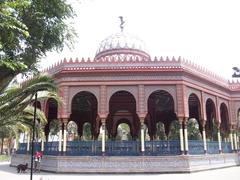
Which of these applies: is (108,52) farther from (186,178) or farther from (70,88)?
(186,178)

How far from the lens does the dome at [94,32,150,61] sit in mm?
21188

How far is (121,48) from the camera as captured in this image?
69.7 ft

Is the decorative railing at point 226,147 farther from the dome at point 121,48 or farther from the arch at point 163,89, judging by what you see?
the dome at point 121,48

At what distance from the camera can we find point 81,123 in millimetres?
24359

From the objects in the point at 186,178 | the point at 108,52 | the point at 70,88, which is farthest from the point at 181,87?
the point at 108,52

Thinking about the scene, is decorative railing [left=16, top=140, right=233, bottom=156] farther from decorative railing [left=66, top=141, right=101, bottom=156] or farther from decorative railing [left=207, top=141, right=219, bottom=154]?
decorative railing [left=207, top=141, right=219, bottom=154]

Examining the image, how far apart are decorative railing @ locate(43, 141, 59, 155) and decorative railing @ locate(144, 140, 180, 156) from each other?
4995mm

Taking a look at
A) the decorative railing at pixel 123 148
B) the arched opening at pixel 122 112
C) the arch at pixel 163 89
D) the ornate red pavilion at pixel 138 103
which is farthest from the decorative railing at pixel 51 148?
the arched opening at pixel 122 112

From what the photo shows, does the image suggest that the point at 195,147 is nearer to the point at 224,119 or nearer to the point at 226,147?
the point at 226,147

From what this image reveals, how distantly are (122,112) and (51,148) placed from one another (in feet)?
35.5

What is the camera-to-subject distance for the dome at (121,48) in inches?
834

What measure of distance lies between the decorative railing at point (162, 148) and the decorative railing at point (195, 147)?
0.84 m

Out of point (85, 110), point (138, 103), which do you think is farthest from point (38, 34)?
point (85, 110)

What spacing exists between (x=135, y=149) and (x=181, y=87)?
4278 millimetres
